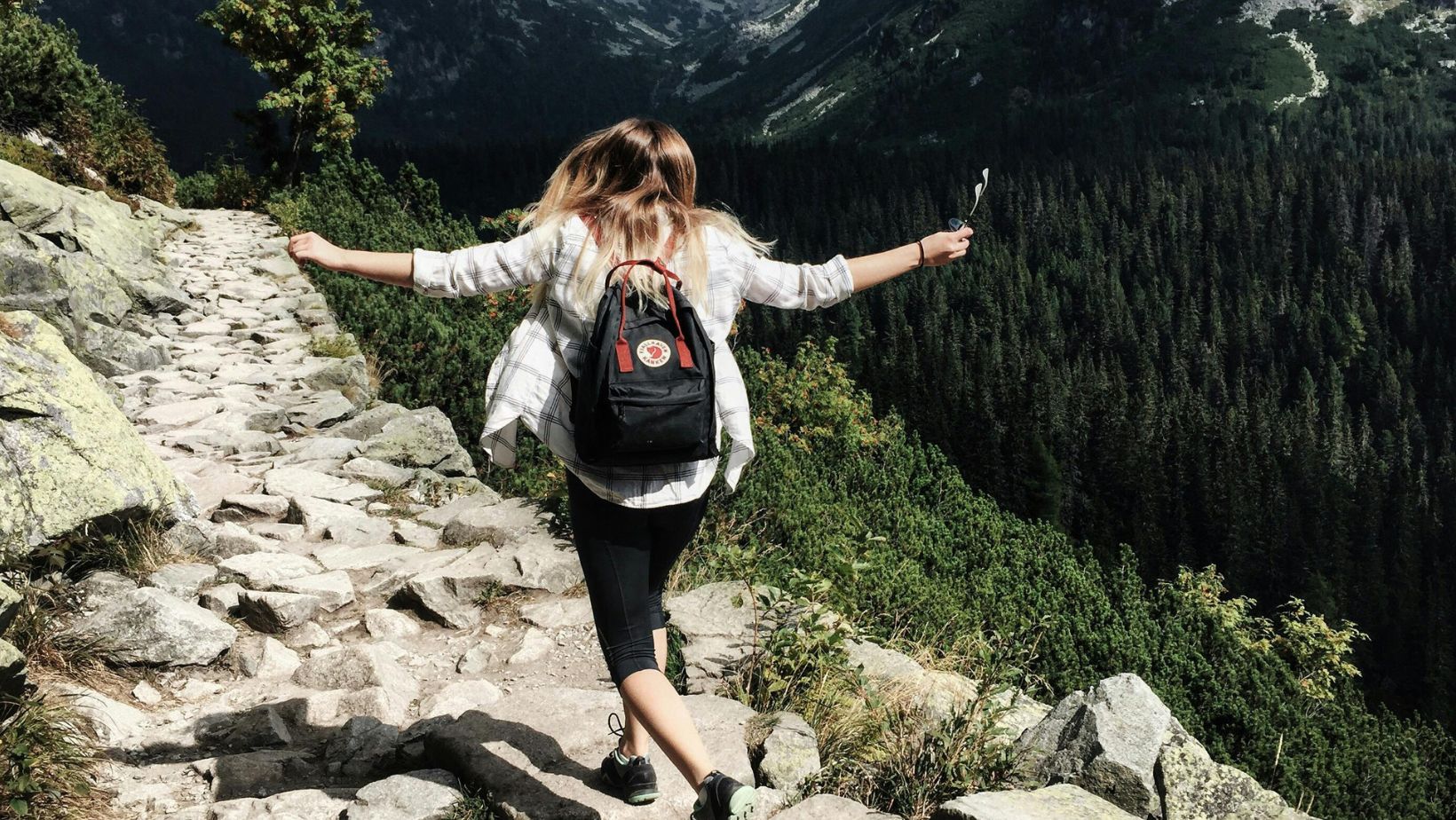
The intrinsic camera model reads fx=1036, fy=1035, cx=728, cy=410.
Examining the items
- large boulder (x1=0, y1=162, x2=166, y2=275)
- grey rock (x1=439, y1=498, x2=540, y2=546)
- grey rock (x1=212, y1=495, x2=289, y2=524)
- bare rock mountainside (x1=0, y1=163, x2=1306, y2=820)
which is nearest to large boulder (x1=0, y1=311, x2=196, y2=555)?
bare rock mountainside (x1=0, y1=163, x2=1306, y2=820)

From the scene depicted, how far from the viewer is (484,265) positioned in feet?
9.09

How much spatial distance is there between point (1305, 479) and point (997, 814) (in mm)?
98714

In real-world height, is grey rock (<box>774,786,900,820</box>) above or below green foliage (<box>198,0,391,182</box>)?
below

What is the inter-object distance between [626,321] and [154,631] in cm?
304

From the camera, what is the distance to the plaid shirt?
9.01 ft

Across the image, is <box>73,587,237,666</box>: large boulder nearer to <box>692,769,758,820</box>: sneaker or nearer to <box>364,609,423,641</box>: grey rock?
<box>364,609,423,641</box>: grey rock

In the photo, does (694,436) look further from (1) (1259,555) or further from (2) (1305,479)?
(2) (1305,479)

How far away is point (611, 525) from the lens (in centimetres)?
282

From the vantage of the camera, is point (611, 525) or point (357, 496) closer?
point (611, 525)

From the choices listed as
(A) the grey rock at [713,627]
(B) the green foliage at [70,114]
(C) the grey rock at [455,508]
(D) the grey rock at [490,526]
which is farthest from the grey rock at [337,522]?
(B) the green foliage at [70,114]

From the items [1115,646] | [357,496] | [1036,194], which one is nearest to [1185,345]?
[1036,194]

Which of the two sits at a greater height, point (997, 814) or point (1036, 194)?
point (1036, 194)

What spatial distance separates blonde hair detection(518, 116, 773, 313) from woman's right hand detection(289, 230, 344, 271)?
49cm

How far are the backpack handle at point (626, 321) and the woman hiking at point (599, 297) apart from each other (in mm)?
27
